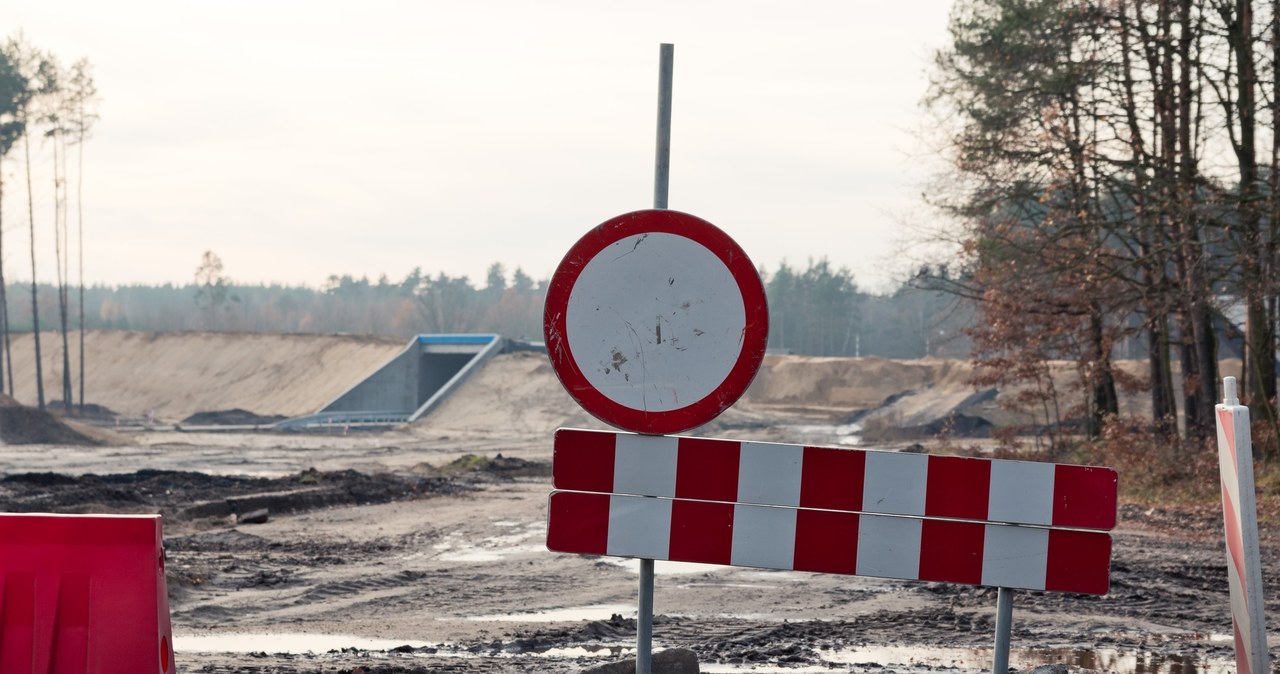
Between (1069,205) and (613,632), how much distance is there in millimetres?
15702

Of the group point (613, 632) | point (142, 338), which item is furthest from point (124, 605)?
point (142, 338)

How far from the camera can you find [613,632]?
7707 mm

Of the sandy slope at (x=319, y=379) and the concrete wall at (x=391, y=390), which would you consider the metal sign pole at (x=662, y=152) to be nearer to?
the sandy slope at (x=319, y=379)

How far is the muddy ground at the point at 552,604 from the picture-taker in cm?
689

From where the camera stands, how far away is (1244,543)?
4.64 m

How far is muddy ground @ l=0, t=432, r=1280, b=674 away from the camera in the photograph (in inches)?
271

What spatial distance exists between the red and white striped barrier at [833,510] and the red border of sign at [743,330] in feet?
0.27

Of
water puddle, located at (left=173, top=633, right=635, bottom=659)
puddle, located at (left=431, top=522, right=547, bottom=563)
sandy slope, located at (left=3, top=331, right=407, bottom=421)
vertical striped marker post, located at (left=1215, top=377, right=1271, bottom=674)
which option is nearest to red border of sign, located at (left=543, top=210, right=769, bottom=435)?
vertical striped marker post, located at (left=1215, top=377, right=1271, bottom=674)

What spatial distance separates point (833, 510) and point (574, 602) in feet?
17.9

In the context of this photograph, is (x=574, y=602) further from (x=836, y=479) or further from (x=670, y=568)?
(x=836, y=479)

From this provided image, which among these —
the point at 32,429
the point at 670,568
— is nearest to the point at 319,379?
the point at 32,429

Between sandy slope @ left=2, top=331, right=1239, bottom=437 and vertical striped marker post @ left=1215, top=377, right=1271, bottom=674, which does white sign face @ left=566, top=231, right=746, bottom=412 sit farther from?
sandy slope @ left=2, top=331, right=1239, bottom=437

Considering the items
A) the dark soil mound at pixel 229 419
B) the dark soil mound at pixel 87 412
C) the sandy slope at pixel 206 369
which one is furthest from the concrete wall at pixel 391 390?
the dark soil mound at pixel 87 412

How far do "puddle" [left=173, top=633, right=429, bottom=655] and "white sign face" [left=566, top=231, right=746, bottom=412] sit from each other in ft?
11.5
